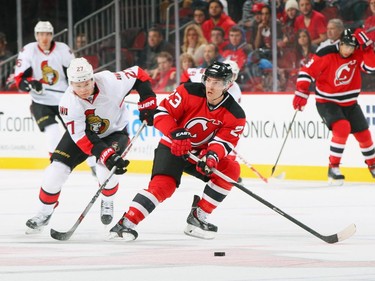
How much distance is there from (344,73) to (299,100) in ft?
1.40

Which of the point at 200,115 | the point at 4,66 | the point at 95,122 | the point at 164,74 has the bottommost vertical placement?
the point at 4,66

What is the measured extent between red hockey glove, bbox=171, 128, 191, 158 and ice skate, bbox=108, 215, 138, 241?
463mm

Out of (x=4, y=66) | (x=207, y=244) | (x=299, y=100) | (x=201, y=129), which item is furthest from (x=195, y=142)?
(x=4, y=66)

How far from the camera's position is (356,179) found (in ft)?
34.2

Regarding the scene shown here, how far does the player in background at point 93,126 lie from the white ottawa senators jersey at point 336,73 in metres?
3.15

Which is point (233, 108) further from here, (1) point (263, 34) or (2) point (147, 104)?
(1) point (263, 34)

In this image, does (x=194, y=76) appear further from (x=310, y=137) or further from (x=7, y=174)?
(x=7, y=174)

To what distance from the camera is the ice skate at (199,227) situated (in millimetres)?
6793

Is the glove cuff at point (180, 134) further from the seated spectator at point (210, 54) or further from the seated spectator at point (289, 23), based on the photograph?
the seated spectator at point (210, 54)

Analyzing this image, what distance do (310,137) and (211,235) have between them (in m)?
4.04

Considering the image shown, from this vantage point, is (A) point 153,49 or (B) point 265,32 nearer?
(B) point 265,32

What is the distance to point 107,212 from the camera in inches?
288

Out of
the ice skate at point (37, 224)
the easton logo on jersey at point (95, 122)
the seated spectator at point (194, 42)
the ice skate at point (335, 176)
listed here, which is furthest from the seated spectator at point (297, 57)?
the ice skate at point (37, 224)

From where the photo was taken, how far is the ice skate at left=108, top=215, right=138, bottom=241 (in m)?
6.54
